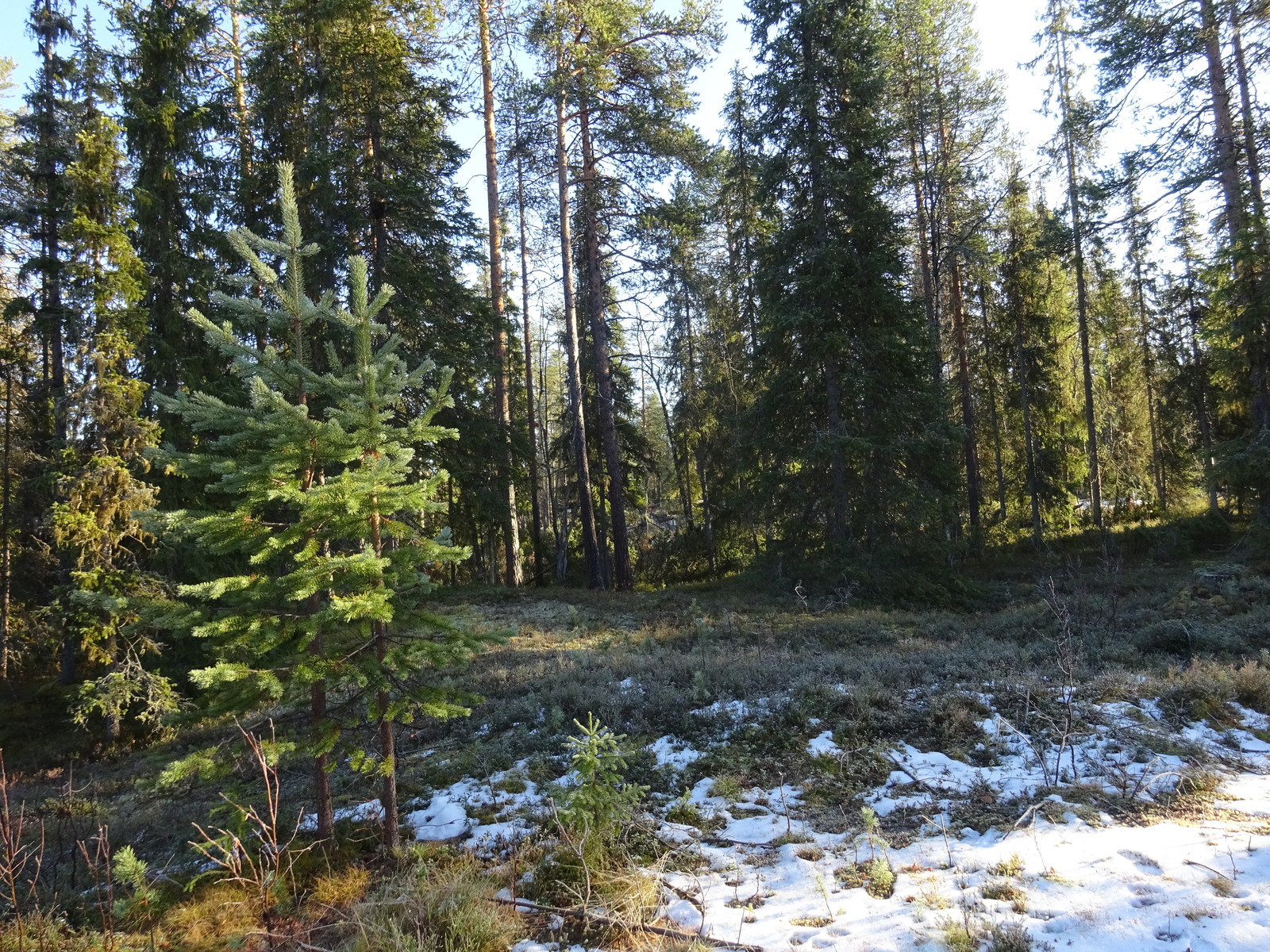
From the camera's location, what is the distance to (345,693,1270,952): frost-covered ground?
134 inches

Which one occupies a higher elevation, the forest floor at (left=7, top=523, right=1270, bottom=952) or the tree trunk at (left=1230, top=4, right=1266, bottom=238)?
the tree trunk at (left=1230, top=4, right=1266, bottom=238)

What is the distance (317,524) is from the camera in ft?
14.7

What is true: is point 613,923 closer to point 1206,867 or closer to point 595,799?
point 595,799

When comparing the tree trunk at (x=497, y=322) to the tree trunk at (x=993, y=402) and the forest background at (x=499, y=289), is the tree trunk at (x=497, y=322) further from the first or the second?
the tree trunk at (x=993, y=402)

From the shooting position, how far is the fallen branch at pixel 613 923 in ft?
11.4

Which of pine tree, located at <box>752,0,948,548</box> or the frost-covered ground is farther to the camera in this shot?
pine tree, located at <box>752,0,948,548</box>

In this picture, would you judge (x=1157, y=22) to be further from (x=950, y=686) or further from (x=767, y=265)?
(x=950, y=686)

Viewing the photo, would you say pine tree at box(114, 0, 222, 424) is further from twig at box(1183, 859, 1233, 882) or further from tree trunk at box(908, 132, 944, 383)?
tree trunk at box(908, 132, 944, 383)

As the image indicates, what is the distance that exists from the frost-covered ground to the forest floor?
0.06ft

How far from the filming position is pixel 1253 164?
12.7 meters

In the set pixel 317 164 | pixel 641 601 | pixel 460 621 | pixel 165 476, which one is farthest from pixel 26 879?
pixel 317 164

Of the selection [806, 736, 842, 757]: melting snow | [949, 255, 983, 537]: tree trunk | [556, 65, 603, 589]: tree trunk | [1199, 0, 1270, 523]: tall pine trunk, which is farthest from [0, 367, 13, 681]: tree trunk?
[1199, 0, 1270, 523]: tall pine trunk

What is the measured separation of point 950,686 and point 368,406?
6.42 metres

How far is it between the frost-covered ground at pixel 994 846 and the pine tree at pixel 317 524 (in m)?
1.62
